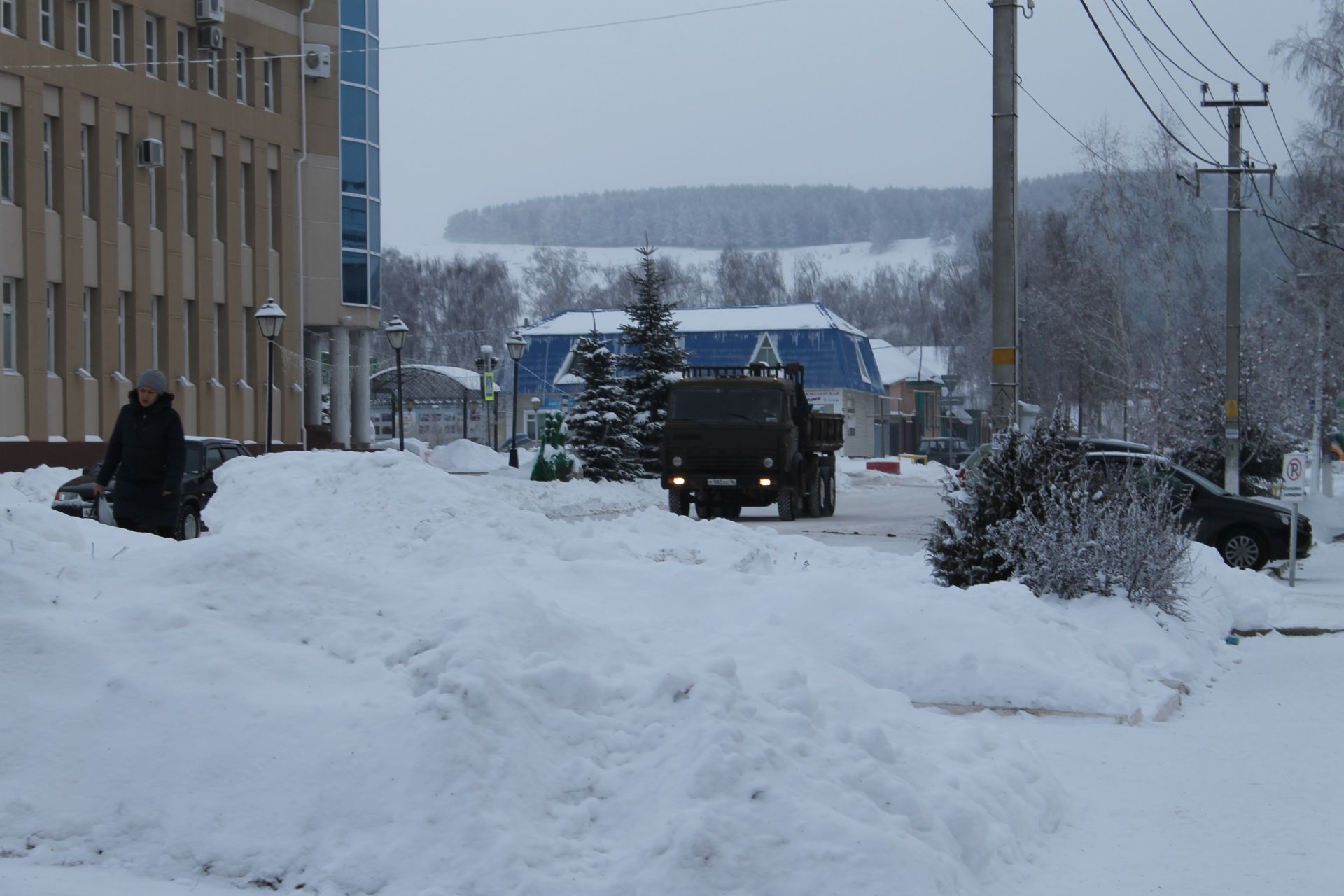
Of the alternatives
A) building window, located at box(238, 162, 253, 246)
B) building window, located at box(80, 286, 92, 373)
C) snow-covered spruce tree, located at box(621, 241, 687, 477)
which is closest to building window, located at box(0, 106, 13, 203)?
building window, located at box(80, 286, 92, 373)

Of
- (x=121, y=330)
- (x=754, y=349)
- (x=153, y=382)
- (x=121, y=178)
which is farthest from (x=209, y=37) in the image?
(x=754, y=349)

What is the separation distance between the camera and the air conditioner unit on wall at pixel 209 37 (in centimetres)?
3788

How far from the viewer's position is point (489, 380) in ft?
175

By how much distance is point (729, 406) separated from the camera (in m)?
26.5

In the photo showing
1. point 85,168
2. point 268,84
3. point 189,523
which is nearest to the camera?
point 189,523

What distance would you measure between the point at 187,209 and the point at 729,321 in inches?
1761

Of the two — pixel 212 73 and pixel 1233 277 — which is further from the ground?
pixel 212 73

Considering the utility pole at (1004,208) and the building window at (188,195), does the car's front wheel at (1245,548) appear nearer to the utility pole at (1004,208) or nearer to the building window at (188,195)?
the utility pole at (1004,208)

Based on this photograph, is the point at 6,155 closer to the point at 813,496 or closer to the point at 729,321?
the point at 813,496

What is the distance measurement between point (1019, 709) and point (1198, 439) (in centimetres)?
2317

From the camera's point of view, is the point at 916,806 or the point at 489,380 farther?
the point at 489,380

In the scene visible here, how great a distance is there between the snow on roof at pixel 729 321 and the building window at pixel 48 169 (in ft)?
146

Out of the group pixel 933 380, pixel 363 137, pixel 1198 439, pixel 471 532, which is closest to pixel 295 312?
pixel 363 137

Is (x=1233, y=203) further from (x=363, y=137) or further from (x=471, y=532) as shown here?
(x=363, y=137)
